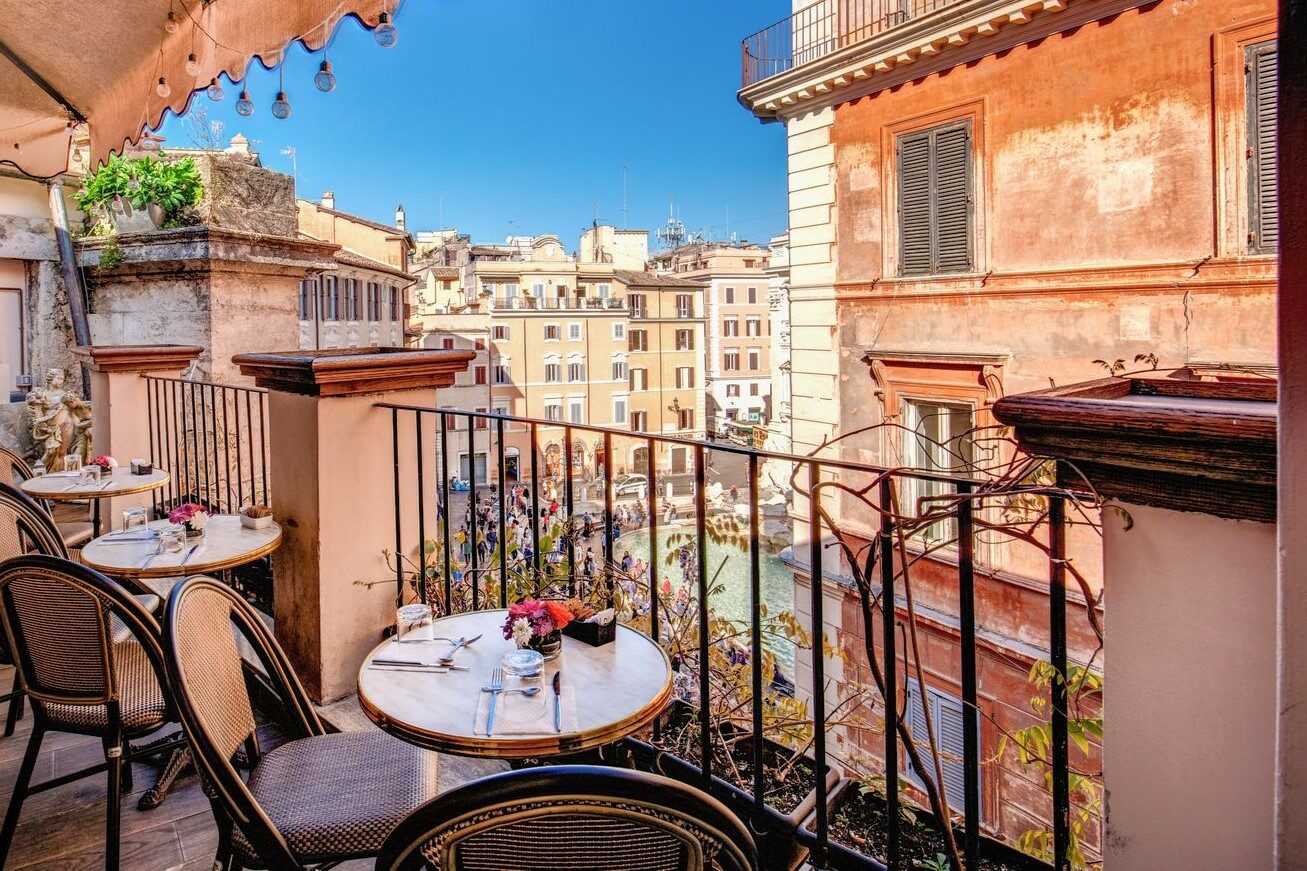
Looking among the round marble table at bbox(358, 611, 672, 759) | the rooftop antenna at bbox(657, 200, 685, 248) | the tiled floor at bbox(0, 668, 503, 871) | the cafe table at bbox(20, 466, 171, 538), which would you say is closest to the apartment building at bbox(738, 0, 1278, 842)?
the round marble table at bbox(358, 611, 672, 759)

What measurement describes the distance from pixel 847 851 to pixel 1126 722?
3.04 ft

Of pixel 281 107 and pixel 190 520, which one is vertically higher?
pixel 281 107

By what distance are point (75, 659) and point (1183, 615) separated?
2398 millimetres

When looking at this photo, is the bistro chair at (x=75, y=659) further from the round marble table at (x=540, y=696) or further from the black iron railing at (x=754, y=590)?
the black iron railing at (x=754, y=590)

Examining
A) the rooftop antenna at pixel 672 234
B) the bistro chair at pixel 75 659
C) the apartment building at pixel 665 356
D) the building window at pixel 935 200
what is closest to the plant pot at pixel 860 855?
the bistro chair at pixel 75 659

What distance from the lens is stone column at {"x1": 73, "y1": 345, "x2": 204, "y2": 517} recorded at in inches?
178

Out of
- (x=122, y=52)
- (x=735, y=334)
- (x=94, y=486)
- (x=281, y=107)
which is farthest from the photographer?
(x=735, y=334)

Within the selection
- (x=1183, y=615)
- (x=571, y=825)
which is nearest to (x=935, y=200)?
(x=1183, y=615)

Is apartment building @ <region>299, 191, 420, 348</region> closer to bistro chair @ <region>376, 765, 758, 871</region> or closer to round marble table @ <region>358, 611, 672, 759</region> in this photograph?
round marble table @ <region>358, 611, 672, 759</region>

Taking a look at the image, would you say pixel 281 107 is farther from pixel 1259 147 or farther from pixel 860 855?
pixel 1259 147

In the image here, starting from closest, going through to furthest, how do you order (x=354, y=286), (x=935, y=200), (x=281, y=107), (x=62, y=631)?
1. (x=62, y=631)
2. (x=281, y=107)
3. (x=935, y=200)
4. (x=354, y=286)

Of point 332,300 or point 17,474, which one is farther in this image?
point 332,300

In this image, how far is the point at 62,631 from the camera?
198 cm

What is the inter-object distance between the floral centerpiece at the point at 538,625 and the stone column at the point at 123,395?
3898 millimetres
